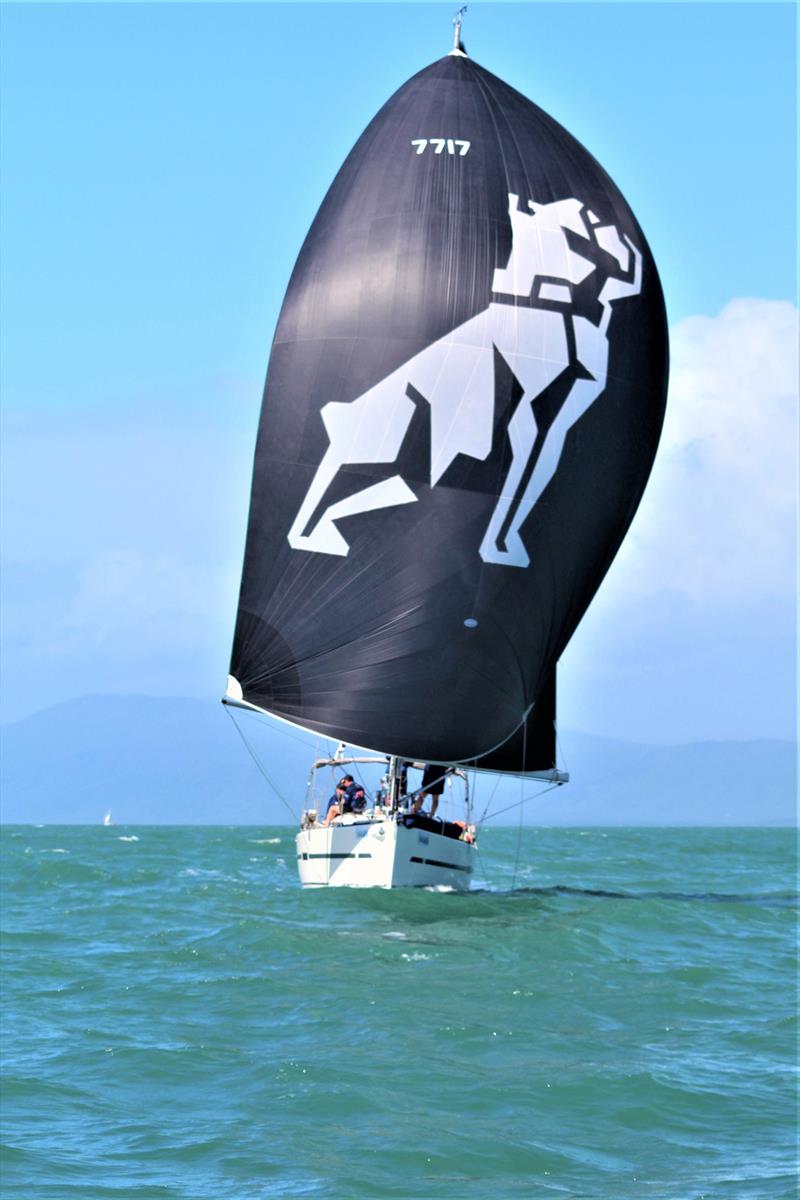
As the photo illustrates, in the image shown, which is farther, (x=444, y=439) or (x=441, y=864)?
(x=441, y=864)

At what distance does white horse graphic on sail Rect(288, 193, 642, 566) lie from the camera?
23672 millimetres

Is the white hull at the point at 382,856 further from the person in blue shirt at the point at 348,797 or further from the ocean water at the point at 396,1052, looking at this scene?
the person in blue shirt at the point at 348,797

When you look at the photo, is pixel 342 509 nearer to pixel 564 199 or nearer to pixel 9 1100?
pixel 564 199

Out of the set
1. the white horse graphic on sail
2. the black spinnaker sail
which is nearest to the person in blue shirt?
the black spinnaker sail

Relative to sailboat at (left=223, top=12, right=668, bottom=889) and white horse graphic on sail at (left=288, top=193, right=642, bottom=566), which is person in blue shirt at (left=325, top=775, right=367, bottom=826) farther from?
white horse graphic on sail at (left=288, top=193, right=642, bottom=566)

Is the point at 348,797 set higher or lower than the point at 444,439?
lower

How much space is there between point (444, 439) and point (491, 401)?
3.06 feet

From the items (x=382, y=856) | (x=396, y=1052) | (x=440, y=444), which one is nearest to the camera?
(x=396, y=1052)

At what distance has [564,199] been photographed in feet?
83.0

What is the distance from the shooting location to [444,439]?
23609mm

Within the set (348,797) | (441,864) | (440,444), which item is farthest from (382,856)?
(440,444)

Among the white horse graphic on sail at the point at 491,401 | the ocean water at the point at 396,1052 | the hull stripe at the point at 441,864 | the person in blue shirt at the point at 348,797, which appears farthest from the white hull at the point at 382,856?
the white horse graphic on sail at the point at 491,401

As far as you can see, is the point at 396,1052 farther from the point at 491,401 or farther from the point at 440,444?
the point at 491,401

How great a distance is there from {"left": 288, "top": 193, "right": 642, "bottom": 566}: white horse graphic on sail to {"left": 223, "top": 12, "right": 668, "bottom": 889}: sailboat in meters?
0.03
